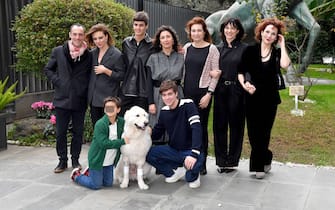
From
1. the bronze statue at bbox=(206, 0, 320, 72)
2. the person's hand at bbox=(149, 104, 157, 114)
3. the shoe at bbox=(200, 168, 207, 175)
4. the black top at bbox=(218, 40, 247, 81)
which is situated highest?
the bronze statue at bbox=(206, 0, 320, 72)

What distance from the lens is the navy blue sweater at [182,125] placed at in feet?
16.5

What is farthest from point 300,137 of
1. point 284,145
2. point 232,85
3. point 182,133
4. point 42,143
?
point 42,143

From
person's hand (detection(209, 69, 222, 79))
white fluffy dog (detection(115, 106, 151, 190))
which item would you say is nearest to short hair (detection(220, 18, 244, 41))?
person's hand (detection(209, 69, 222, 79))

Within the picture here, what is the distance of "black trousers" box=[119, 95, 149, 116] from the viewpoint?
553 centimetres

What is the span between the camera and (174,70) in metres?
5.29

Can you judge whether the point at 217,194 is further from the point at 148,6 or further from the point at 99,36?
the point at 148,6

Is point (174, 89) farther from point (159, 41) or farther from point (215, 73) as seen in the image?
point (159, 41)

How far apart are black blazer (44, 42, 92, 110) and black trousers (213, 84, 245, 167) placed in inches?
64.5

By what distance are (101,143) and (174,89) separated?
980mm

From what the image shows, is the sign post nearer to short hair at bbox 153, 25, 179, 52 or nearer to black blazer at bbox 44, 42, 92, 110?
short hair at bbox 153, 25, 179, 52

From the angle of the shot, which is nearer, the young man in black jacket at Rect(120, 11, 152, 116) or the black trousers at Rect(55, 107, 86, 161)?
the young man in black jacket at Rect(120, 11, 152, 116)

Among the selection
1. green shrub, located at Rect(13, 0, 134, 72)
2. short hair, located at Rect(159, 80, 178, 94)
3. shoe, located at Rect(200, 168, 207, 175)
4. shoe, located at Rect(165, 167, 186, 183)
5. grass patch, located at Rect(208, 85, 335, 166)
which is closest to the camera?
short hair, located at Rect(159, 80, 178, 94)

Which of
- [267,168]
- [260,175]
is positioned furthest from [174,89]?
[267,168]

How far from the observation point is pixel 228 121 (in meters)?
5.62
